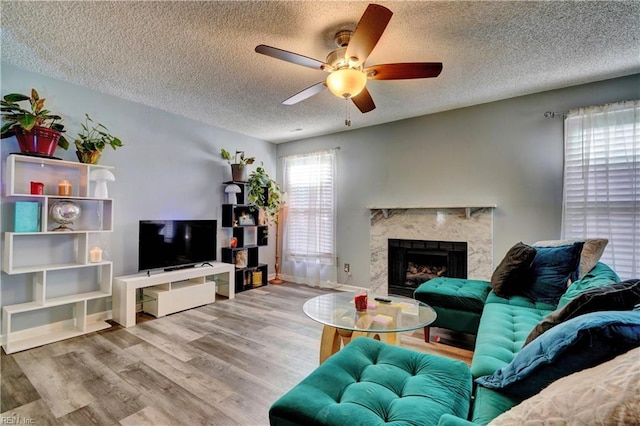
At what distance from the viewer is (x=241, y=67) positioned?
277 centimetres

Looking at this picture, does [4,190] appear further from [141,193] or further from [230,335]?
[230,335]

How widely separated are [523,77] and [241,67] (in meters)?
2.83

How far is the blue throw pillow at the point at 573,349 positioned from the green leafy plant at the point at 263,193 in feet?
13.8

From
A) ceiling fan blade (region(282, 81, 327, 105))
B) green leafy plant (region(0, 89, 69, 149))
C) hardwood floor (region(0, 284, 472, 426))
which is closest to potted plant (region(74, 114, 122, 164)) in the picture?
green leafy plant (region(0, 89, 69, 149))

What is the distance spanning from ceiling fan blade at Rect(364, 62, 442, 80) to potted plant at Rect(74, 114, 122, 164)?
2870 millimetres

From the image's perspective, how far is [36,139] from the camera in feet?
8.94

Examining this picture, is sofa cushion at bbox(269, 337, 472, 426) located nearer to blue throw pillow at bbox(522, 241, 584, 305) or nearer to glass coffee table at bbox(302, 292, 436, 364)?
glass coffee table at bbox(302, 292, 436, 364)

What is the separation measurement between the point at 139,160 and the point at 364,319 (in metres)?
3.44

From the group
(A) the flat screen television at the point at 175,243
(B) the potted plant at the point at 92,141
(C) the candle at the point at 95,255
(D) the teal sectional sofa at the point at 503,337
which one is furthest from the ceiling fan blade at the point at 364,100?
(C) the candle at the point at 95,255

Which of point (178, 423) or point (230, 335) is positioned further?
point (230, 335)

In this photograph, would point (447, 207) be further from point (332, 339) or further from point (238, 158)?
point (238, 158)

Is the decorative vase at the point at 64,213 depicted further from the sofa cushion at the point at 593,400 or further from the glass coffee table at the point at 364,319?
the sofa cushion at the point at 593,400

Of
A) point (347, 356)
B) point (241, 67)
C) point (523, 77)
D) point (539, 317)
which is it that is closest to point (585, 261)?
point (539, 317)

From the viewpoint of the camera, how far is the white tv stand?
3.26m
